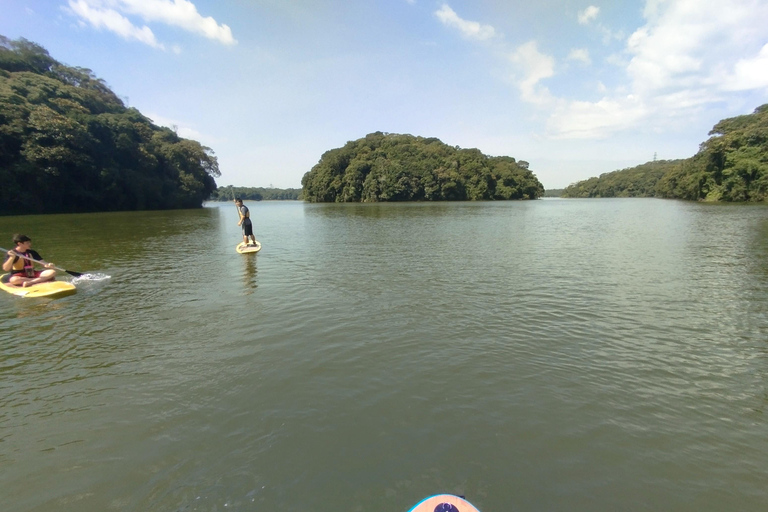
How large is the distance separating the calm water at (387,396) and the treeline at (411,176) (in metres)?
108

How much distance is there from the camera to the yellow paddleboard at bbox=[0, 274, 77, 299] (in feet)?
39.5

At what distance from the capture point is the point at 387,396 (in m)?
6.28

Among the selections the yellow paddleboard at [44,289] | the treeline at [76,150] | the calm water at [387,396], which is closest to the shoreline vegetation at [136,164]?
the treeline at [76,150]

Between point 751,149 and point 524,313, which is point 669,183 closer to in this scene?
Result: point 751,149

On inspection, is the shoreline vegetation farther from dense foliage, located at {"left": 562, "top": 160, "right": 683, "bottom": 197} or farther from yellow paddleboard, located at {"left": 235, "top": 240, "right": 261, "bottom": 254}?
dense foliage, located at {"left": 562, "top": 160, "right": 683, "bottom": 197}

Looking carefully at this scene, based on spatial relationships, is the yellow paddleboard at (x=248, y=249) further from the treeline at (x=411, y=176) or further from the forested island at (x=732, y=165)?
the treeline at (x=411, y=176)

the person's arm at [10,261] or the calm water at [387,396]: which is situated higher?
the person's arm at [10,261]

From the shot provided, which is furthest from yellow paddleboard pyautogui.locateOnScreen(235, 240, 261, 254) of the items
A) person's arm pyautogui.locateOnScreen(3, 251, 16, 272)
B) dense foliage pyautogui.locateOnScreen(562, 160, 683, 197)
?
dense foliage pyautogui.locateOnScreen(562, 160, 683, 197)

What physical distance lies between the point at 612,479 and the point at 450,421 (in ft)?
6.75

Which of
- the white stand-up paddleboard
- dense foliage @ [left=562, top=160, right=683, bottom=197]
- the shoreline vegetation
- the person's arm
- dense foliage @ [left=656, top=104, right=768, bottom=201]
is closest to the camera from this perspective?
the white stand-up paddleboard

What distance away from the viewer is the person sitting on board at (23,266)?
12.4 metres

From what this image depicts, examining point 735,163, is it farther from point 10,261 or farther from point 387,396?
point 10,261

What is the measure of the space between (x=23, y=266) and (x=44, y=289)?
1.75 meters

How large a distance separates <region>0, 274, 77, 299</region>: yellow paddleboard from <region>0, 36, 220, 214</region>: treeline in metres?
57.1
